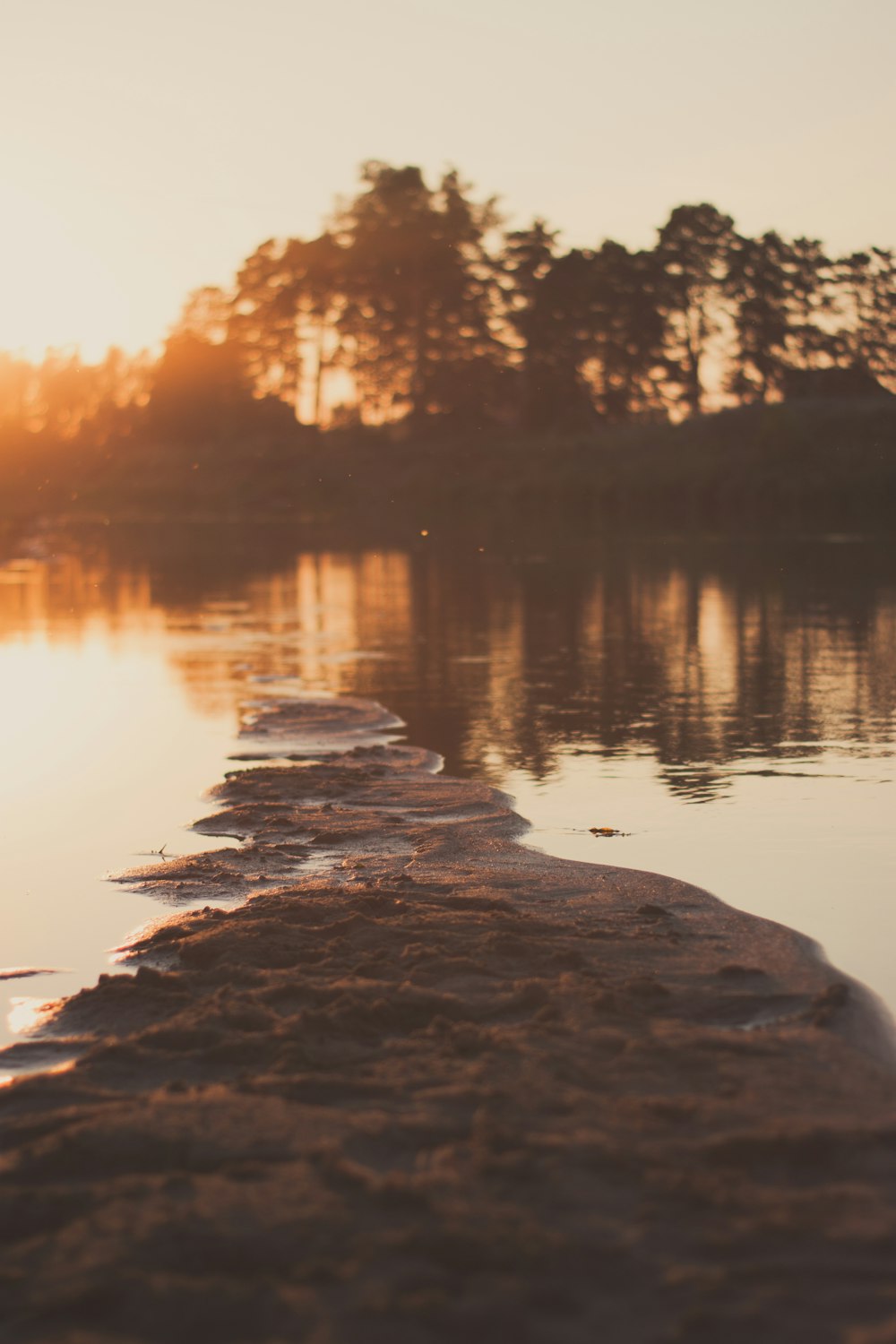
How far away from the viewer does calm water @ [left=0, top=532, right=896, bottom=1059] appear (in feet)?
32.0

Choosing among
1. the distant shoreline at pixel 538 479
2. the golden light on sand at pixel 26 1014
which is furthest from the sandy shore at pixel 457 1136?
the distant shoreline at pixel 538 479

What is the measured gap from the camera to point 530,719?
16594 millimetres

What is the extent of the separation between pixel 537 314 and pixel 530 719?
72953mm

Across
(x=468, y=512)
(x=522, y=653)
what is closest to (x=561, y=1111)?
(x=522, y=653)

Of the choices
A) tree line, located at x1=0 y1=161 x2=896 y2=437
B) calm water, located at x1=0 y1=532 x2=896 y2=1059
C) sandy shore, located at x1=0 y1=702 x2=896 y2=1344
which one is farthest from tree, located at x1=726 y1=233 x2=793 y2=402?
sandy shore, located at x1=0 y1=702 x2=896 y2=1344

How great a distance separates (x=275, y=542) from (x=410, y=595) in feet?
100

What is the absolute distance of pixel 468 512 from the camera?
82.3m

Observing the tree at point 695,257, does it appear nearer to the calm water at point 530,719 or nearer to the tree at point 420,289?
the tree at point 420,289

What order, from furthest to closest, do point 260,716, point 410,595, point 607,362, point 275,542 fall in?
point 607,362, point 275,542, point 410,595, point 260,716

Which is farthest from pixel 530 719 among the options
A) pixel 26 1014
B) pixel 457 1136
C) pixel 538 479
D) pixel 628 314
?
pixel 628 314

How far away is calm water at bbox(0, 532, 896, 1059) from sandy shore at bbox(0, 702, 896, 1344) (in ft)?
3.41

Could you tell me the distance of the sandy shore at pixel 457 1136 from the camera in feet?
14.4

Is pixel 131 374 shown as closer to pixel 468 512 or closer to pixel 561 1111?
pixel 468 512

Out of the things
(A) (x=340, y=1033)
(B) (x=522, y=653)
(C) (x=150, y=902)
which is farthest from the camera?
(B) (x=522, y=653)
